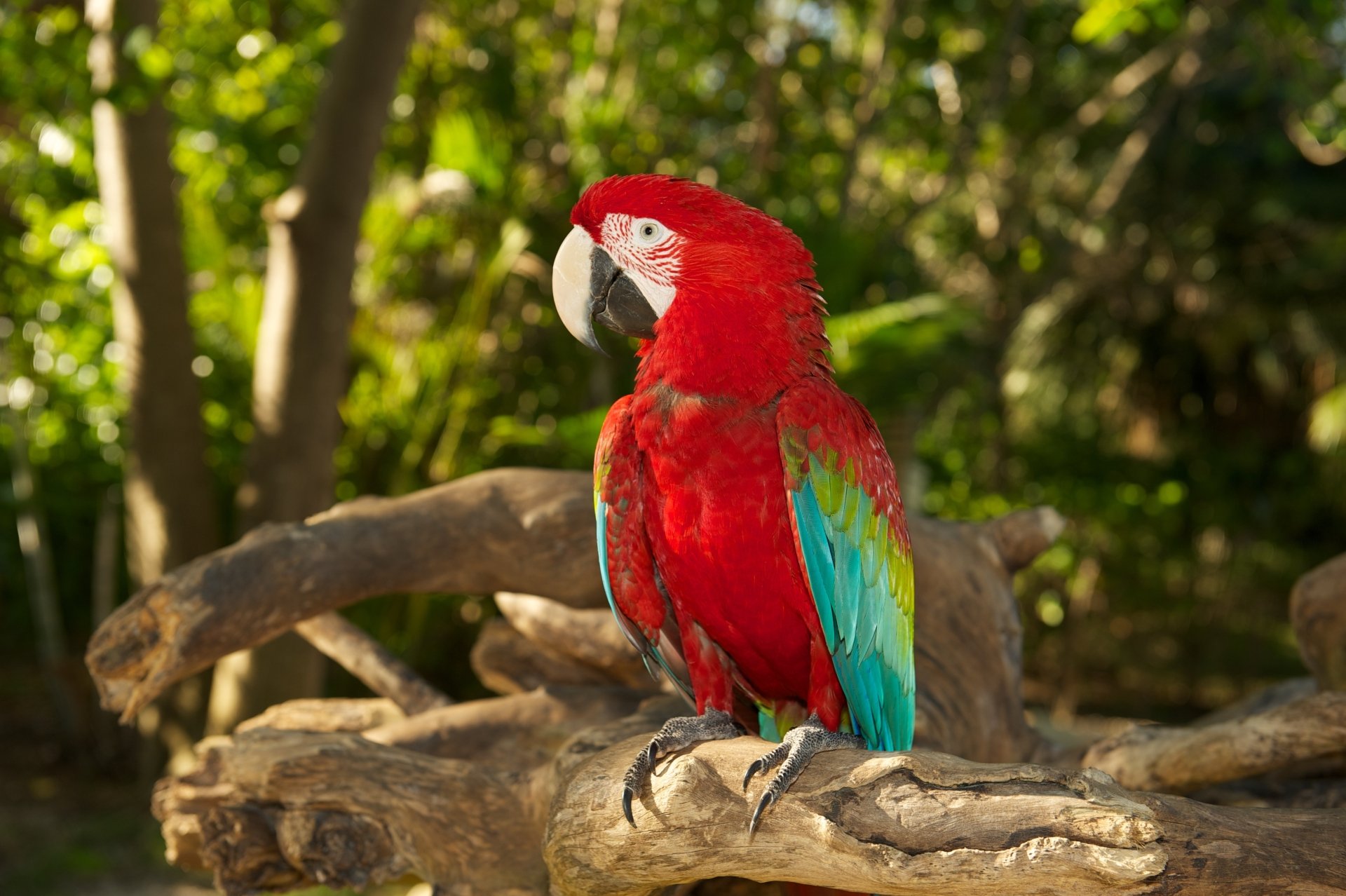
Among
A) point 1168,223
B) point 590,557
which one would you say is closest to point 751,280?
point 590,557

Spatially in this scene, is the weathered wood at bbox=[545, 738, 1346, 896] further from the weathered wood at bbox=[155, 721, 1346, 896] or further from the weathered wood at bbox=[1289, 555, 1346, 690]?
the weathered wood at bbox=[1289, 555, 1346, 690]

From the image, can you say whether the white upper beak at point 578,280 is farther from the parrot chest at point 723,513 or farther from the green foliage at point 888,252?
the green foliage at point 888,252

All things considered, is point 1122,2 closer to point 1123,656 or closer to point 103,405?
point 103,405

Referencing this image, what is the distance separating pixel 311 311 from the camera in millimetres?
3242

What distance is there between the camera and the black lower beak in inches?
64.1

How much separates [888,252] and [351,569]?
12.6 feet

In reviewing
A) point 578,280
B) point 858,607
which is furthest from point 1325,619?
point 578,280

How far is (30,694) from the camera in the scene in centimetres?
542

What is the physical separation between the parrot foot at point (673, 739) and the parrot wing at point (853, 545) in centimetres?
21

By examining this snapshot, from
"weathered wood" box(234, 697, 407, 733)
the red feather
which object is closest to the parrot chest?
the red feather

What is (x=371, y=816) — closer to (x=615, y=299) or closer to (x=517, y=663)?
(x=517, y=663)

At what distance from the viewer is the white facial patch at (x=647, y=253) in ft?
5.15

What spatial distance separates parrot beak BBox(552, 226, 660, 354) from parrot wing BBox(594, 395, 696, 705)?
152 millimetres

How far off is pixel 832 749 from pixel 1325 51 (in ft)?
15.9
